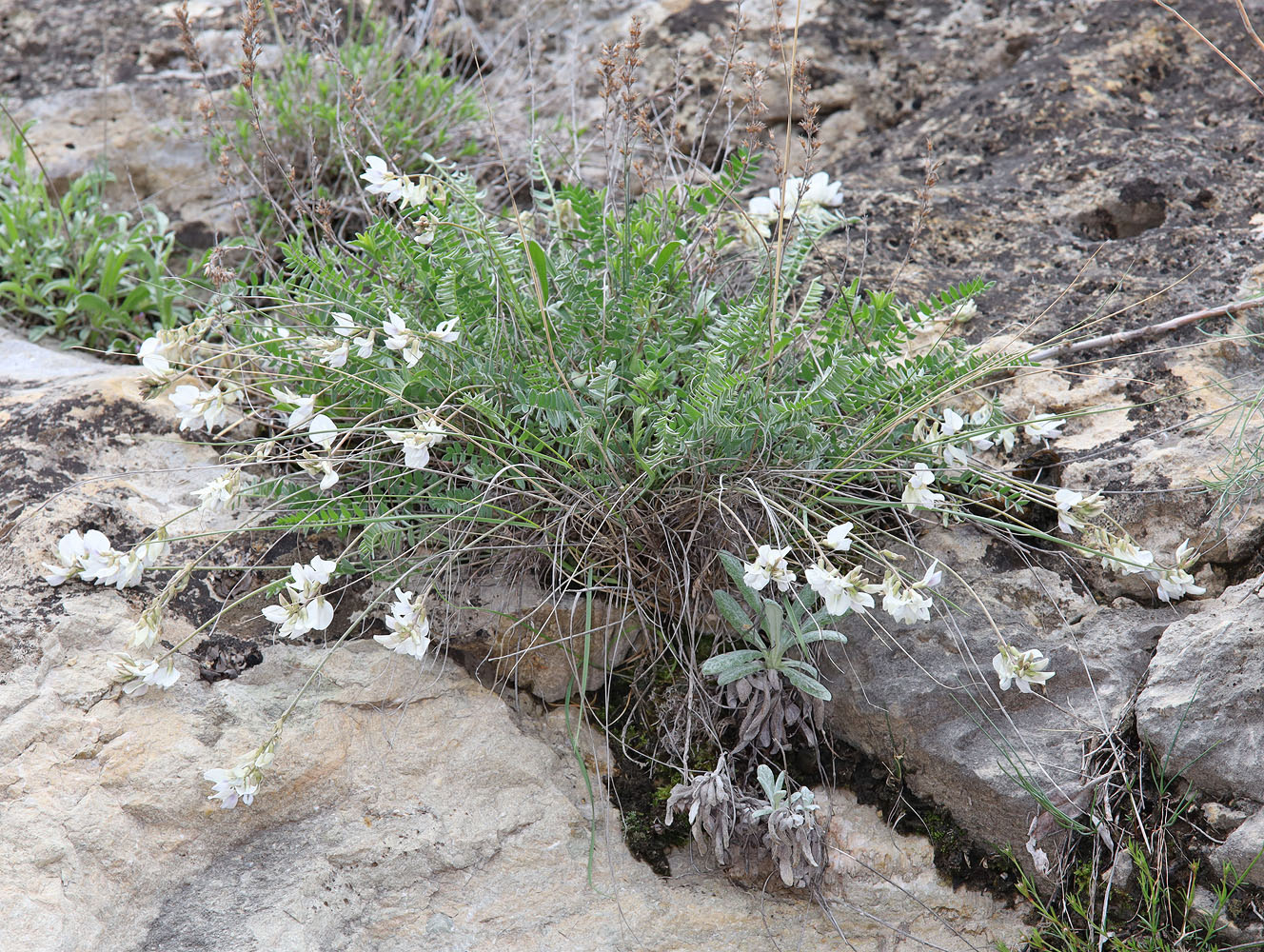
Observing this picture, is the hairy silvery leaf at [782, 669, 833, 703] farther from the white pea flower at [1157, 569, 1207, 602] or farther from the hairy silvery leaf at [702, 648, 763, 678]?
the white pea flower at [1157, 569, 1207, 602]

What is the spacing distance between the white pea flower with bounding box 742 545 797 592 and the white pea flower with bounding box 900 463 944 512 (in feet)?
1.26

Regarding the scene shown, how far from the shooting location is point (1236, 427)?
2205mm

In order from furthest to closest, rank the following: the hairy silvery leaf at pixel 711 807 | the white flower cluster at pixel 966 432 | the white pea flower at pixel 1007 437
Answer: the white pea flower at pixel 1007 437 → the white flower cluster at pixel 966 432 → the hairy silvery leaf at pixel 711 807

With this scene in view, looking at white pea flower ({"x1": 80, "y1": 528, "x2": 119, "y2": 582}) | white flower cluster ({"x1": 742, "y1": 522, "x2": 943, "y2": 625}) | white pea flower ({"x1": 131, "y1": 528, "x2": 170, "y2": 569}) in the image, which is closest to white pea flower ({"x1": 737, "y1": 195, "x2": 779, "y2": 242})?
white flower cluster ({"x1": 742, "y1": 522, "x2": 943, "y2": 625})

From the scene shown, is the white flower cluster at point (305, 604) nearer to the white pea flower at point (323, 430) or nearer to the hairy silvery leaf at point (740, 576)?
the white pea flower at point (323, 430)

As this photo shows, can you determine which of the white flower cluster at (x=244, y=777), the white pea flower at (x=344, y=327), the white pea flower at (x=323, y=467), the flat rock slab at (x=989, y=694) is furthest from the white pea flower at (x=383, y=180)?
the flat rock slab at (x=989, y=694)

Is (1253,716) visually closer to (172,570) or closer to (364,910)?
(364,910)

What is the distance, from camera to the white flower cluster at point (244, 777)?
177 cm

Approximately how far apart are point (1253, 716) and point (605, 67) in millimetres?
1797

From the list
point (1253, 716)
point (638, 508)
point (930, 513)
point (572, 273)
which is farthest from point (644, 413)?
point (1253, 716)

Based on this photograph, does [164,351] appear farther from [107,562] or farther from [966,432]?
[966,432]

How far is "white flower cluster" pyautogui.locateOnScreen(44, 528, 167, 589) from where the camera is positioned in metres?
1.92

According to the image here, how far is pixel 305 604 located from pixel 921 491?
1.26 meters

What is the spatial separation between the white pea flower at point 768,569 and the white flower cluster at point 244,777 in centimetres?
94
